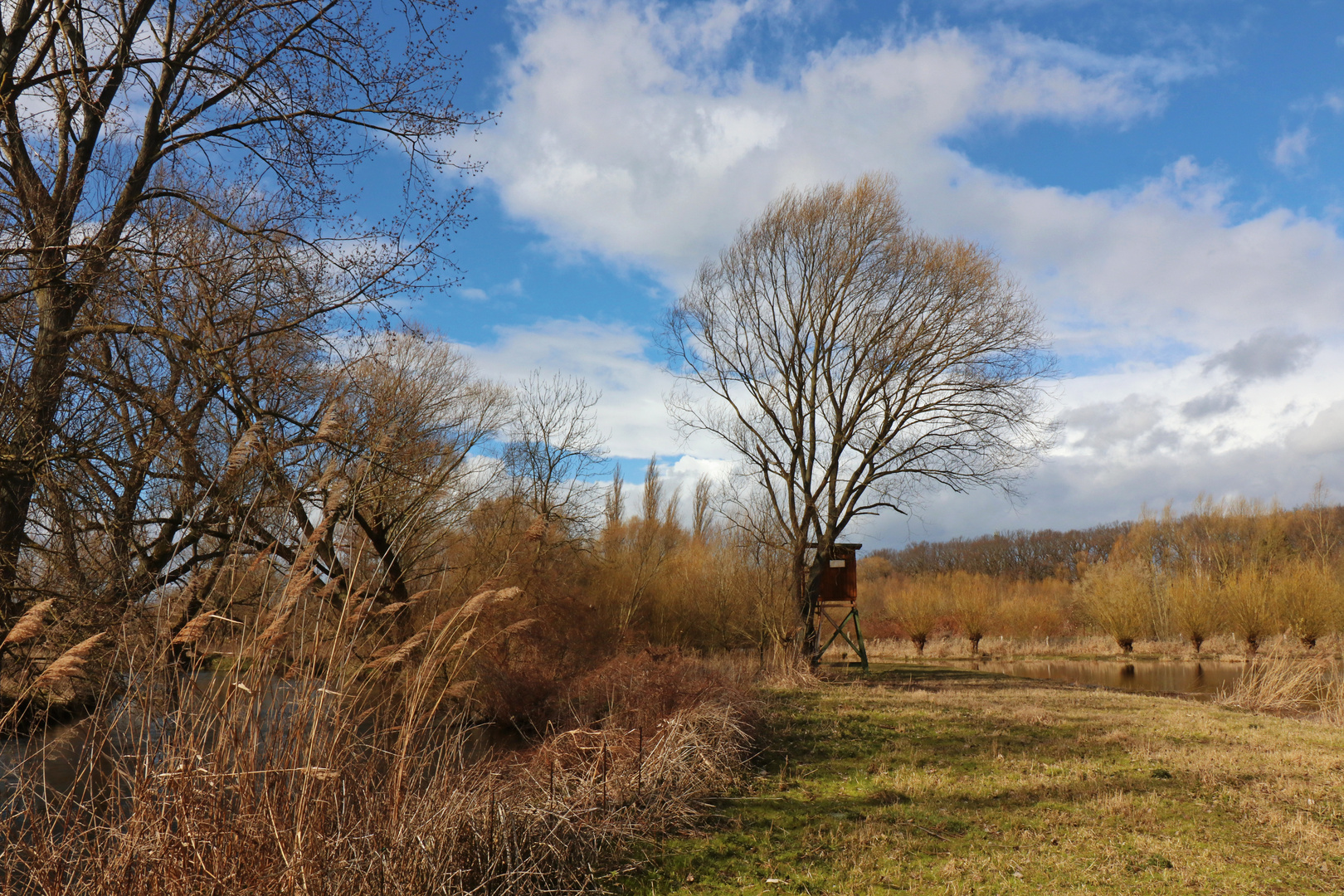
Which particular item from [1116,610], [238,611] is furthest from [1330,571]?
[238,611]

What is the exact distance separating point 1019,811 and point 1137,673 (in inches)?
728

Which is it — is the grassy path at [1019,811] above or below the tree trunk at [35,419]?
below

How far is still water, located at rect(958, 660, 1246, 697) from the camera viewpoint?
54.4 feet

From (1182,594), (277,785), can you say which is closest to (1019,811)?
(277,785)

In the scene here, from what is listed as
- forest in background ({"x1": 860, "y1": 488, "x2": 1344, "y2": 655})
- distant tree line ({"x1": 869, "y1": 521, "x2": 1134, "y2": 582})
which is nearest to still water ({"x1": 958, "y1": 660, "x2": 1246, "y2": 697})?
forest in background ({"x1": 860, "y1": 488, "x2": 1344, "y2": 655})

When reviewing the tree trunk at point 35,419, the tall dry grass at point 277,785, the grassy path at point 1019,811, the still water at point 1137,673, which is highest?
the tree trunk at point 35,419

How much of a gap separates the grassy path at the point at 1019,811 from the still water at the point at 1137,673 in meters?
8.59

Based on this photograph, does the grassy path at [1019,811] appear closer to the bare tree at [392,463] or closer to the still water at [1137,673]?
the bare tree at [392,463]

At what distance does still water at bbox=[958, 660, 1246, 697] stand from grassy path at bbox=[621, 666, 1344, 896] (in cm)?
859

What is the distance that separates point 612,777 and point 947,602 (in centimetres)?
2584

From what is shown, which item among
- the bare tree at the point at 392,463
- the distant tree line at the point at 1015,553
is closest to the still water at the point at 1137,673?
the bare tree at the point at 392,463

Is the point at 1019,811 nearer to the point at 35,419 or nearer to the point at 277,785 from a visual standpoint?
the point at 277,785

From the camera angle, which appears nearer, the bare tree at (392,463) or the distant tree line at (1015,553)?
the bare tree at (392,463)

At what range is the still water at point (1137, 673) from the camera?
653 inches
